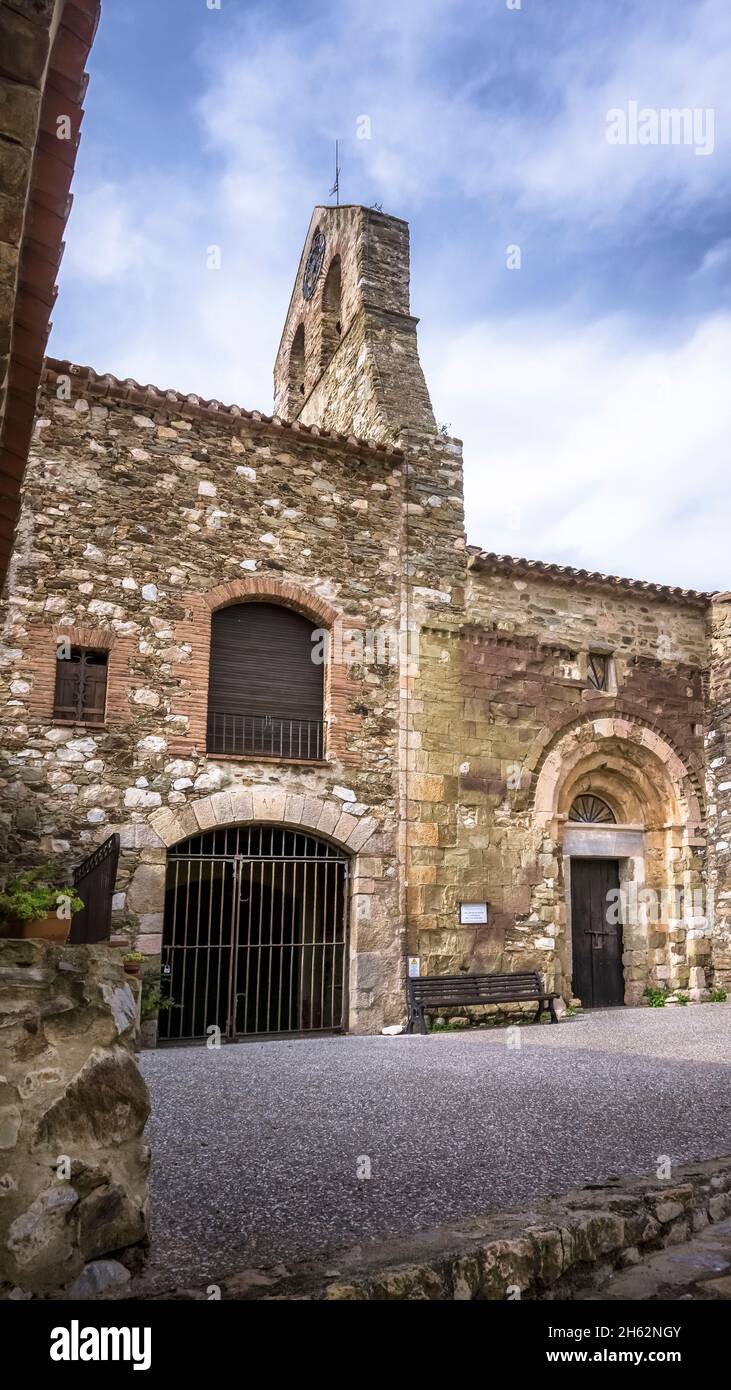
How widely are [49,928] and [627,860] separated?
8.60 meters

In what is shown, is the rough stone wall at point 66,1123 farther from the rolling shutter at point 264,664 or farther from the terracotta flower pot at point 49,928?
the rolling shutter at point 264,664

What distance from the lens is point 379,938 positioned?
33.9 feet

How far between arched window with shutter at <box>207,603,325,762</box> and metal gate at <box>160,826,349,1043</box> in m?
1.05

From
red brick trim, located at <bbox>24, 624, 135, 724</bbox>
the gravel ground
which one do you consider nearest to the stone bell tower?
red brick trim, located at <bbox>24, 624, 135, 724</bbox>

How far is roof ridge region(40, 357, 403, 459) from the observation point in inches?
385

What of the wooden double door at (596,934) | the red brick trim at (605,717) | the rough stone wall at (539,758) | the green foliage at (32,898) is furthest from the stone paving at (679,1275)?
the wooden double door at (596,934)

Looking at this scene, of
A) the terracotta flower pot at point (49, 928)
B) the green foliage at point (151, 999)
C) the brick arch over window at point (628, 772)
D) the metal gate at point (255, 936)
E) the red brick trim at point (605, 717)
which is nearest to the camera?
the terracotta flower pot at point (49, 928)

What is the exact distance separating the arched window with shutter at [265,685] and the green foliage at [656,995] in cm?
586

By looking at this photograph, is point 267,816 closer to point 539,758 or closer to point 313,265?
point 539,758

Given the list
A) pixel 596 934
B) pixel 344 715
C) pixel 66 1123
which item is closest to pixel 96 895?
pixel 344 715

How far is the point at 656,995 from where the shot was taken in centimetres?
1245

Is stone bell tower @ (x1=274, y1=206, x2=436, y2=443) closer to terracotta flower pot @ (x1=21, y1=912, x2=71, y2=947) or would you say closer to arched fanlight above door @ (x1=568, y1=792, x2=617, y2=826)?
arched fanlight above door @ (x1=568, y1=792, x2=617, y2=826)

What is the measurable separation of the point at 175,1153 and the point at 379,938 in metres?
6.23

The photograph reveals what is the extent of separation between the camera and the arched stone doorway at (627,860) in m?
12.5
